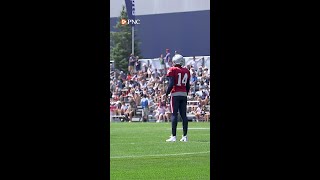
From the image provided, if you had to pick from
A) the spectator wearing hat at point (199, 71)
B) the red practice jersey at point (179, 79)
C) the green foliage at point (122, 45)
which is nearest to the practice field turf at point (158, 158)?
the red practice jersey at point (179, 79)

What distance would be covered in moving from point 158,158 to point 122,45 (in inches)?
655

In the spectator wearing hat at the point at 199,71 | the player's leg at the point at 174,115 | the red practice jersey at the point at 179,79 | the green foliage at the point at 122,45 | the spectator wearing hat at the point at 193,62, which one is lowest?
the player's leg at the point at 174,115

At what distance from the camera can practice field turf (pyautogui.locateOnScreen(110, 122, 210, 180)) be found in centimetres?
641

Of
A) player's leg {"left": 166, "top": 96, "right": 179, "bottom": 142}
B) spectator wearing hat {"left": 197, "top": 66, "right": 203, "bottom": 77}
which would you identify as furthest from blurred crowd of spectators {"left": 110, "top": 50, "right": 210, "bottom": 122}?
player's leg {"left": 166, "top": 96, "right": 179, "bottom": 142}

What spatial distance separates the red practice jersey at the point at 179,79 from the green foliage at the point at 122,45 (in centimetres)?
1202

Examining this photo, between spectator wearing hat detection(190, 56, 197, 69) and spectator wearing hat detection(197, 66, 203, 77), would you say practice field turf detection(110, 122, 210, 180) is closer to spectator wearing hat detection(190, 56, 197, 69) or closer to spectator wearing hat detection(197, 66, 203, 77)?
spectator wearing hat detection(197, 66, 203, 77)

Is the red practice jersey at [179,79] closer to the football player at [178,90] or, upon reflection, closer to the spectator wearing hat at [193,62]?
the football player at [178,90]

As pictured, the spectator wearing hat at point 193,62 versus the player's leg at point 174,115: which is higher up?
the spectator wearing hat at point 193,62

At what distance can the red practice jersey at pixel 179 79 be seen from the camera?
985cm

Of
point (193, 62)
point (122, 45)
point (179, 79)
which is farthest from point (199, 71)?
point (179, 79)

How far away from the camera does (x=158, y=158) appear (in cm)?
771
